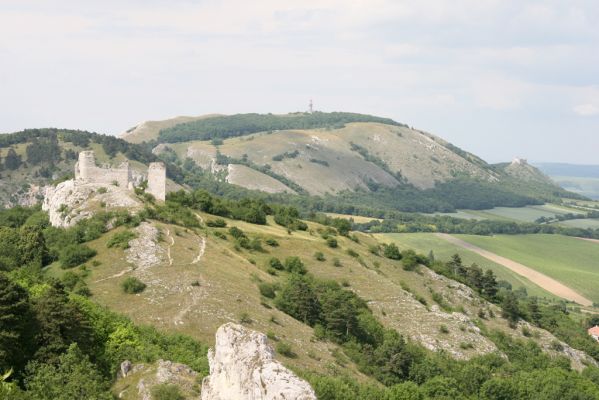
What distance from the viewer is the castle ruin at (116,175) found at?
9584cm

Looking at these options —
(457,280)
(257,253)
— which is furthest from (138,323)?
(457,280)

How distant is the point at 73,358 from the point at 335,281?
183ft

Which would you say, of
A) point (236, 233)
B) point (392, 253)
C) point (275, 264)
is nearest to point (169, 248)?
point (275, 264)

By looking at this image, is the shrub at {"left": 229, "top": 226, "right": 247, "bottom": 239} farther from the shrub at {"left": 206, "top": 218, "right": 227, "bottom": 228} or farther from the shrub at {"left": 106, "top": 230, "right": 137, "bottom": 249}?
the shrub at {"left": 106, "top": 230, "right": 137, "bottom": 249}

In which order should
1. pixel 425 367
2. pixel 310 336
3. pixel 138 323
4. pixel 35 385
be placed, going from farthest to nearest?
1. pixel 425 367
2. pixel 310 336
3. pixel 138 323
4. pixel 35 385

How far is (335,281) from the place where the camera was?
9419cm

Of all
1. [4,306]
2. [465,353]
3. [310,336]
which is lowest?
[465,353]

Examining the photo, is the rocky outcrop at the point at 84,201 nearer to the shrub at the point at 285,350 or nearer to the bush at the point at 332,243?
the shrub at the point at 285,350

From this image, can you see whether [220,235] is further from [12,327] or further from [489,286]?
[489,286]

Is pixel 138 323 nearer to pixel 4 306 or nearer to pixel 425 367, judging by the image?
pixel 4 306

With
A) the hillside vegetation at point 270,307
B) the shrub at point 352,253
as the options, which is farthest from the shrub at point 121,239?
the shrub at point 352,253

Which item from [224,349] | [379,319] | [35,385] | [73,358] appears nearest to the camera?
[224,349]

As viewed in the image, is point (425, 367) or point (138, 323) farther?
point (425, 367)

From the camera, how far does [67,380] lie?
130ft
